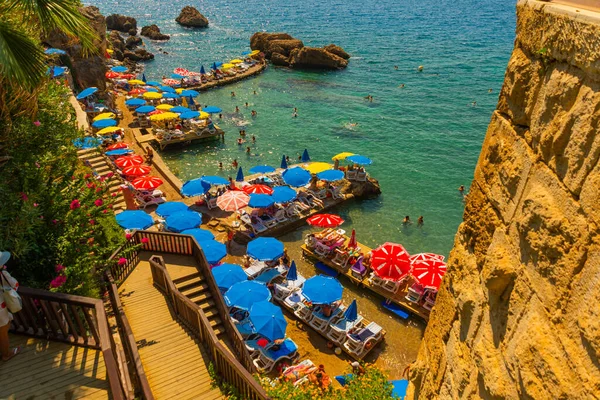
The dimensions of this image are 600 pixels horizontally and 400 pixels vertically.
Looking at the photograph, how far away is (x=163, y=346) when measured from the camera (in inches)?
384

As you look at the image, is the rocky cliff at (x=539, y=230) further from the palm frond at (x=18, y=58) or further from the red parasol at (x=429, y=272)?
the red parasol at (x=429, y=272)

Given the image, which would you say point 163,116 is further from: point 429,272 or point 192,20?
point 192,20

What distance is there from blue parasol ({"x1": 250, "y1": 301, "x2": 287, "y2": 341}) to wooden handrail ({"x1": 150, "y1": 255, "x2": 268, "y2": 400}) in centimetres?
330

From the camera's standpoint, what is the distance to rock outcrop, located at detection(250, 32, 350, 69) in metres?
55.2

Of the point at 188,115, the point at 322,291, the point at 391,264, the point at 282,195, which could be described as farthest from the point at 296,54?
the point at 322,291

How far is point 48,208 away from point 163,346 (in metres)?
4.37

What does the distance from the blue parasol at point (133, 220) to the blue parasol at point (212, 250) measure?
267 cm

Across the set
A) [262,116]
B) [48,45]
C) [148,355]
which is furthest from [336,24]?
[148,355]

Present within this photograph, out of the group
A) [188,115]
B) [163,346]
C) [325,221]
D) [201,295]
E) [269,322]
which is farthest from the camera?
[188,115]

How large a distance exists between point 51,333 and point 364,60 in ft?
204

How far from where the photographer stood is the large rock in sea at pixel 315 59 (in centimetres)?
5503

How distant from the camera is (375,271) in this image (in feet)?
52.3

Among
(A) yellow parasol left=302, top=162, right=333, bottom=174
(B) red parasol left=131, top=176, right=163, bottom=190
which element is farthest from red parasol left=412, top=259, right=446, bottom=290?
(B) red parasol left=131, top=176, right=163, bottom=190

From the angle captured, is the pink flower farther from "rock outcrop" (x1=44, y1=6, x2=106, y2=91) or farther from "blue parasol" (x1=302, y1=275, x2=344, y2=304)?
"rock outcrop" (x1=44, y1=6, x2=106, y2=91)
